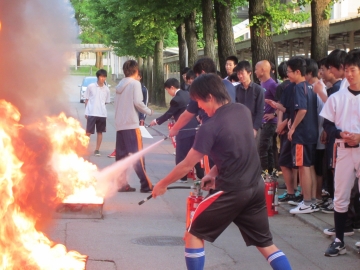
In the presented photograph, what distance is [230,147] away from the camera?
5.18 m

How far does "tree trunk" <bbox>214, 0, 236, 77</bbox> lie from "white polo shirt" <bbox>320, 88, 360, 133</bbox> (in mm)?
11996

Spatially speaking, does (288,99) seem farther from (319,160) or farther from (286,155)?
(319,160)

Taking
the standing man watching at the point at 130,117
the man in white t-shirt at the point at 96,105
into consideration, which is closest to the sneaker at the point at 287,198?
the standing man watching at the point at 130,117

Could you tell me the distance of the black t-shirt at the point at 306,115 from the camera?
355 inches

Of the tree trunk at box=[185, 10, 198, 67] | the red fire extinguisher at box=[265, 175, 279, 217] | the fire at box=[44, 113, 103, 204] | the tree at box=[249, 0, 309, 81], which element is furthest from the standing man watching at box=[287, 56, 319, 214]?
the tree trunk at box=[185, 10, 198, 67]

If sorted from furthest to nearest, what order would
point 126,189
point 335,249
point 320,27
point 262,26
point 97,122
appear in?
point 262,26
point 97,122
point 320,27
point 126,189
point 335,249

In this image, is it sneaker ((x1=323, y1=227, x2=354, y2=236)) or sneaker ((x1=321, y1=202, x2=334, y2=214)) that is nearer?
sneaker ((x1=323, y1=227, x2=354, y2=236))

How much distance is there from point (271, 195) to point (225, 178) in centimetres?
394

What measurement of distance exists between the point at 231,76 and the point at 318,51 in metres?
4.49

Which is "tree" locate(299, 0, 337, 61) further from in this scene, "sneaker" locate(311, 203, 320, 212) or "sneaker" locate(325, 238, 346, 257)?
"sneaker" locate(325, 238, 346, 257)

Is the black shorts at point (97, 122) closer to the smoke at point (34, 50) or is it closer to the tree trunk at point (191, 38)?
the smoke at point (34, 50)

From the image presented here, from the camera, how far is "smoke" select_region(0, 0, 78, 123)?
5.32 meters

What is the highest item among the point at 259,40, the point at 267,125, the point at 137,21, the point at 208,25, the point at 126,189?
the point at 137,21

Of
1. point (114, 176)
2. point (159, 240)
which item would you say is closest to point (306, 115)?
point (159, 240)
